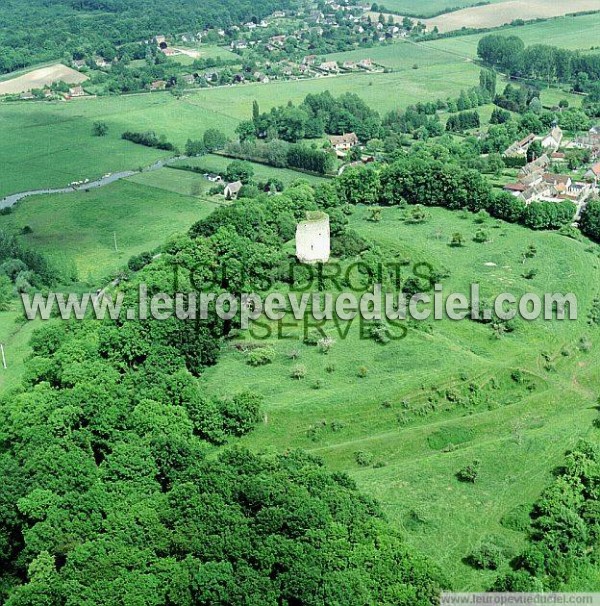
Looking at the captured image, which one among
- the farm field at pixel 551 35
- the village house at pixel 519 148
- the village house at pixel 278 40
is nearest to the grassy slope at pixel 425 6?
the farm field at pixel 551 35

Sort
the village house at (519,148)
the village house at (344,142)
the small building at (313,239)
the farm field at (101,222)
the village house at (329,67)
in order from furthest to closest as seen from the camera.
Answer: the village house at (329,67), the village house at (344,142), the village house at (519,148), the farm field at (101,222), the small building at (313,239)

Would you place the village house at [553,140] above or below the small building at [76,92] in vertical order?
below

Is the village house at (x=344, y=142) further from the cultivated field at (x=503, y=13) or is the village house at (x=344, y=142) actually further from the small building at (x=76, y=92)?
the cultivated field at (x=503, y=13)

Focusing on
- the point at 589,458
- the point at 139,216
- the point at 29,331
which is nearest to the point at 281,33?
the point at 139,216

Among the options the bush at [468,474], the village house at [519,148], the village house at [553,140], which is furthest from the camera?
the village house at [553,140]

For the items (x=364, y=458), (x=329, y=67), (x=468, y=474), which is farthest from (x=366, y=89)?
(x=468, y=474)

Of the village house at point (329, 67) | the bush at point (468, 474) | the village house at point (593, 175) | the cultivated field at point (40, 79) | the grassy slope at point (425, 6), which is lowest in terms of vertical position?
the bush at point (468, 474)

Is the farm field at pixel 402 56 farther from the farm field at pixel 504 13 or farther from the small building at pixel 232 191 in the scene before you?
the small building at pixel 232 191

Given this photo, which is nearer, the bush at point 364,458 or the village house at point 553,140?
the bush at point 364,458
